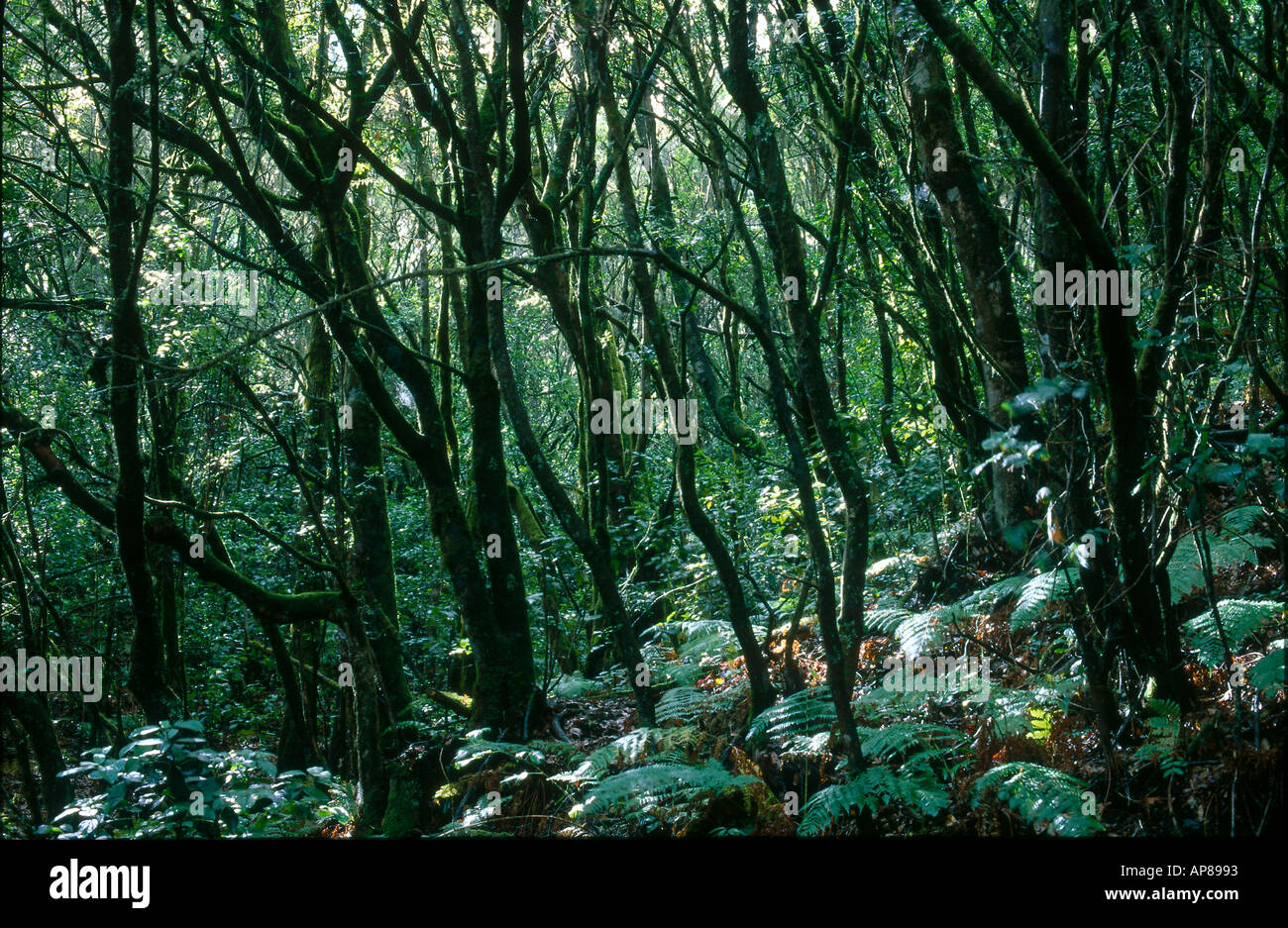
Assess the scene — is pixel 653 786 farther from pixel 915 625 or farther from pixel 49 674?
pixel 49 674

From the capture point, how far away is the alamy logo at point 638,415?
8.42m

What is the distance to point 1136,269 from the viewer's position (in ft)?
16.5

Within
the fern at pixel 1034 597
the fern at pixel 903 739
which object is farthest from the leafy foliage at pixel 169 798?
the fern at pixel 1034 597

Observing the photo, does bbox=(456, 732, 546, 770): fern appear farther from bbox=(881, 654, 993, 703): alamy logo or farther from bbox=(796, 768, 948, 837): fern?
bbox=(881, 654, 993, 703): alamy logo

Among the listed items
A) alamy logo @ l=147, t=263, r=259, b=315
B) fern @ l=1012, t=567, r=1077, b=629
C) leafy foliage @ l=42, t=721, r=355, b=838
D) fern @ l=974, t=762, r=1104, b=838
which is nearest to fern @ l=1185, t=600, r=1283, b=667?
fern @ l=1012, t=567, r=1077, b=629

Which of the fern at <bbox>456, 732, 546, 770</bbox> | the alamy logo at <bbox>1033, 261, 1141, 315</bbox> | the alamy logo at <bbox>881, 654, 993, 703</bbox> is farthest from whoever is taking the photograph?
the fern at <bbox>456, 732, 546, 770</bbox>

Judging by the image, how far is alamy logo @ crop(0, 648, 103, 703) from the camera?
6.57 m

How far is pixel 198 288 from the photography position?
8.41 metres

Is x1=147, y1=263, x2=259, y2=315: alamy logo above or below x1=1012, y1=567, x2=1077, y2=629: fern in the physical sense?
above

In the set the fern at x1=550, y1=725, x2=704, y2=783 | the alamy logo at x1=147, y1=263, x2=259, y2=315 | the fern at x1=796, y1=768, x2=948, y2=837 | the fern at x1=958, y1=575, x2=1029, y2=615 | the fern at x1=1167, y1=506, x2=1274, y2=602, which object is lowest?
the fern at x1=550, y1=725, x2=704, y2=783
